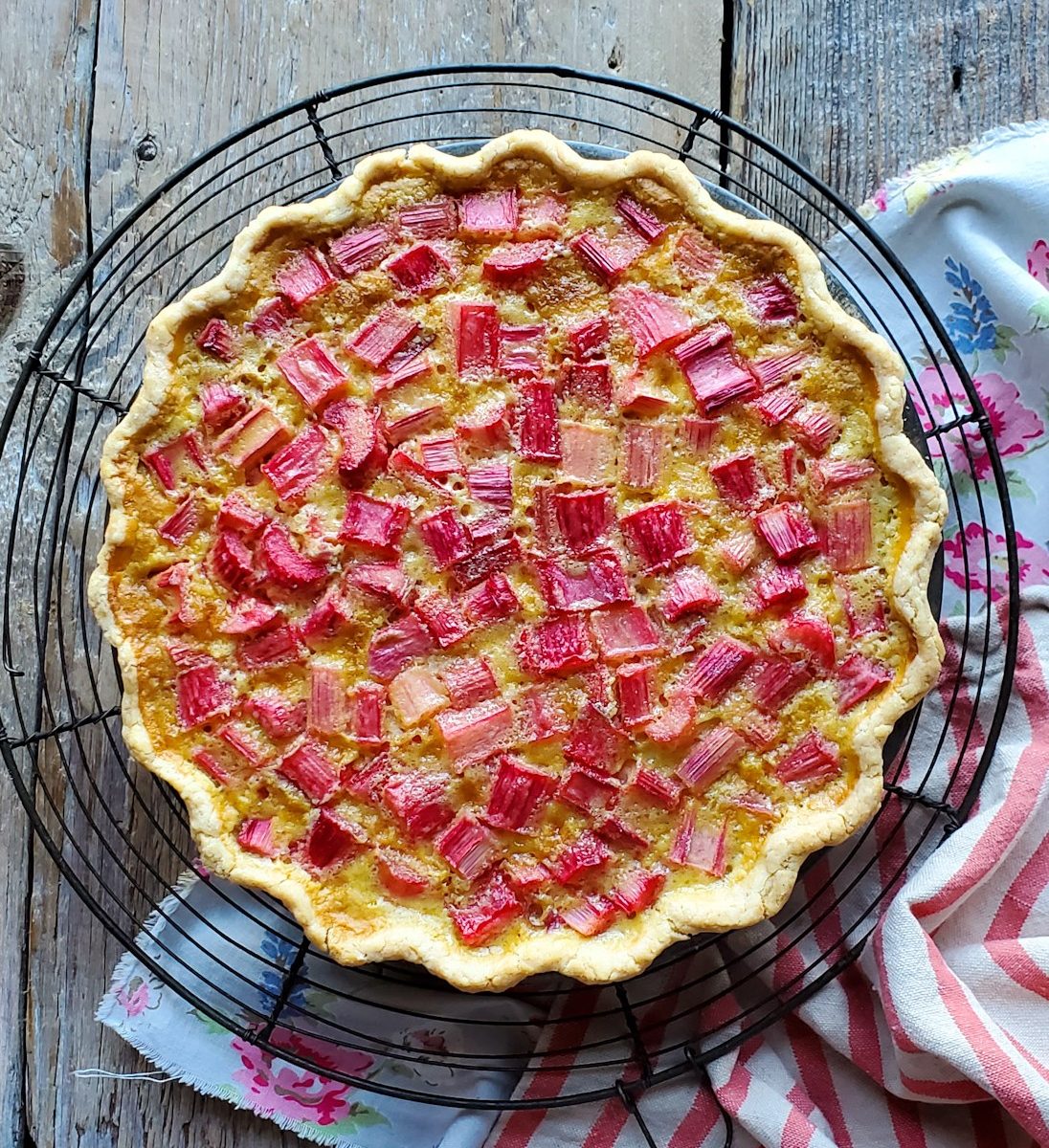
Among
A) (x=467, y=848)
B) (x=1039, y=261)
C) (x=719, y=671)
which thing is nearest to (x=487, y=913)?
(x=467, y=848)

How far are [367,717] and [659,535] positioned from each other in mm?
575

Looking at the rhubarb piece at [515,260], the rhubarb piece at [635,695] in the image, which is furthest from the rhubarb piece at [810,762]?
the rhubarb piece at [515,260]

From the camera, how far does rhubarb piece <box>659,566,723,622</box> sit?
200 centimetres

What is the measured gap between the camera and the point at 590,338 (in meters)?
2.05

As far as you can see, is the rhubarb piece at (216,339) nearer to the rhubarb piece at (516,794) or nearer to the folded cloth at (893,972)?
the rhubarb piece at (516,794)

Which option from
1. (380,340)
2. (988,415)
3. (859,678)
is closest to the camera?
(859,678)

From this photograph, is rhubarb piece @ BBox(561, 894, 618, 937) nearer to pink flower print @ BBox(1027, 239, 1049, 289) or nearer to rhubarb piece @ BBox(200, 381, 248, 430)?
rhubarb piece @ BBox(200, 381, 248, 430)

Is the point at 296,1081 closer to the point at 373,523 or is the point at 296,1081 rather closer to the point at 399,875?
the point at 399,875

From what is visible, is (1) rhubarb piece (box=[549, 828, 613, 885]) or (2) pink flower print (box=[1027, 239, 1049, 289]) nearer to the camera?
(1) rhubarb piece (box=[549, 828, 613, 885])

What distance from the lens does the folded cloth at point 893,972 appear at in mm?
2092

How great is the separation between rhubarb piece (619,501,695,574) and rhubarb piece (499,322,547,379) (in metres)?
0.30

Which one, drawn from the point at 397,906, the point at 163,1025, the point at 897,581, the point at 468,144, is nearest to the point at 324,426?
the point at 468,144

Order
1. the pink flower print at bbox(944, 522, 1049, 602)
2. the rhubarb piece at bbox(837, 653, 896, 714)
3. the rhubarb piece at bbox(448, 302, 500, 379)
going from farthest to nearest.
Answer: the pink flower print at bbox(944, 522, 1049, 602) < the rhubarb piece at bbox(448, 302, 500, 379) < the rhubarb piece at bbox(837, 653, 896, 714)

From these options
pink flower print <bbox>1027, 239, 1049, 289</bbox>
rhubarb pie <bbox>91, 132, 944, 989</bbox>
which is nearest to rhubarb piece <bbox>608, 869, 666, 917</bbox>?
rhubarb pie <bbox>91, 132, 944, 989</bbox>
